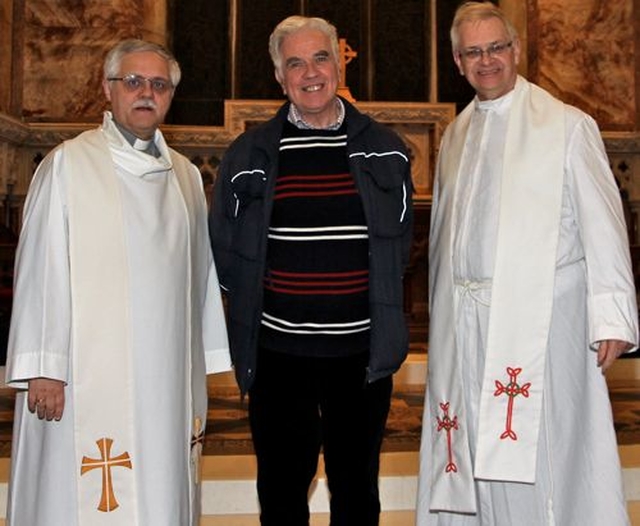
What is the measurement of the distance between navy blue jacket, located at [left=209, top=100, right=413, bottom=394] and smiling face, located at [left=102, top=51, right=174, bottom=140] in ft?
1.11

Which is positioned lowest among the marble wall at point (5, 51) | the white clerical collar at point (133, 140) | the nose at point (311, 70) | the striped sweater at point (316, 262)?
the striped sweater at point (316, 262)

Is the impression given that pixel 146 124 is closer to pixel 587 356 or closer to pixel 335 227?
pixel 335 227

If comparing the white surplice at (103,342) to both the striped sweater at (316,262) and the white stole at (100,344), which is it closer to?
the white stole at (100,344)

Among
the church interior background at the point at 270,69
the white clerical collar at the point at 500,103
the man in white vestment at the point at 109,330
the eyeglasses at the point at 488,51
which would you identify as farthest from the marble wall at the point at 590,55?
the man in white vestment at the point at 109,330

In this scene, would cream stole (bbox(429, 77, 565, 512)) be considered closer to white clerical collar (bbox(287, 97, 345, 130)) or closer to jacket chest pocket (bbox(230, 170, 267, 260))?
white clerical collar (bbox(287, 97, 345, 130))

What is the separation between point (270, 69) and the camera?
10625mm

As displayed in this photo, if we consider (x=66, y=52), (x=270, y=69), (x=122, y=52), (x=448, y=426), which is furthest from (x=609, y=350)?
(x=270, y=69)

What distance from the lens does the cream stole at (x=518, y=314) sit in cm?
286

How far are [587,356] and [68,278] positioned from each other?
1785mm

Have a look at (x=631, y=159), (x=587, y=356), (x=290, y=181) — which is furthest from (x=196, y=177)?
(x=631, y=159)

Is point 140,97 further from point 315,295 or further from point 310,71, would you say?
point 315,295

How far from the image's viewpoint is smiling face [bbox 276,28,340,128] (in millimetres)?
2926

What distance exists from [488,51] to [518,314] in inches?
36.7

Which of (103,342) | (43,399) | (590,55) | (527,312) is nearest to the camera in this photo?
(43,399)
